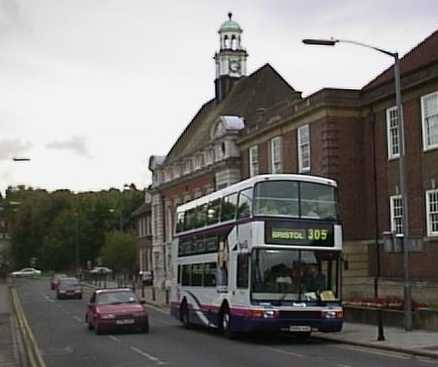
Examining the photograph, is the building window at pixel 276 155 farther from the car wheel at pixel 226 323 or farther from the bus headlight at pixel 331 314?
the bus headlight at pixel 331 314

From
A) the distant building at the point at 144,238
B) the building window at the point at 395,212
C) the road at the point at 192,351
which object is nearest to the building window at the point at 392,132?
the building window at the point at 395,212

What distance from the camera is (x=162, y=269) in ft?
253

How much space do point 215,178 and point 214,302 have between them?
32684mm

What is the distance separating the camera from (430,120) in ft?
120

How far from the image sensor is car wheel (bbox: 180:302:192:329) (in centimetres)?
3317

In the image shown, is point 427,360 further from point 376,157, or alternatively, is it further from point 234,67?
point 234,67

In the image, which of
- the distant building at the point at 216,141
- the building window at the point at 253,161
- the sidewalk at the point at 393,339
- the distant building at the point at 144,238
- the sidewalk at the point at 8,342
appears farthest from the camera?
the distant building at the point at 144,238

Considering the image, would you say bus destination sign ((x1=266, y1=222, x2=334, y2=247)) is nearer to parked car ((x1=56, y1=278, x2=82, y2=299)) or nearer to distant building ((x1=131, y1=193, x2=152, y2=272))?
parked car ((x1=56, y1=278, x2=82, y2=299))

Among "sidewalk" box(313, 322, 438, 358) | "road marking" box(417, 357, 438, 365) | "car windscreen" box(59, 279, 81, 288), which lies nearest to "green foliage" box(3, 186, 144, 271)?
"car windscreen" box(59, 279, 81, 288)

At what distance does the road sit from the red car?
1.18 ft

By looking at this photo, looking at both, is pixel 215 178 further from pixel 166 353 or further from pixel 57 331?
pixel 166 353

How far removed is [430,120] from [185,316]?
12.4 meters

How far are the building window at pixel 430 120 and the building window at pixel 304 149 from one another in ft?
28.9

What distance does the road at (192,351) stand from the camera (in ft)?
65.2
